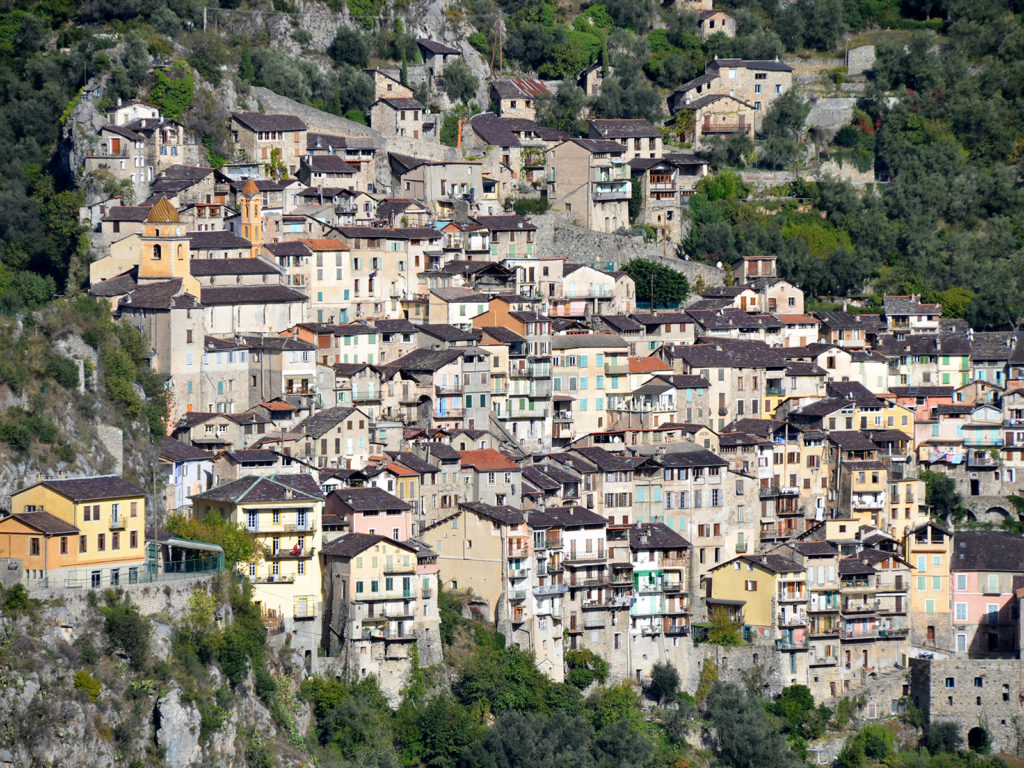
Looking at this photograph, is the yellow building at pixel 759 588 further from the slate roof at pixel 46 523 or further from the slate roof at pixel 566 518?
the slate roof at pixel 46 523

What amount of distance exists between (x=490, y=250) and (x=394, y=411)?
53.8 ft

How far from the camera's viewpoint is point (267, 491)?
85.7m

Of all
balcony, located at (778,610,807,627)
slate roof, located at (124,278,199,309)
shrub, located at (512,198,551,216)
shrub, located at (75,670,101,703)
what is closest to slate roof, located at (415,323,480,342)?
slate roof, located at (124,278,199,309)

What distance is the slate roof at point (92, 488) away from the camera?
255 feet

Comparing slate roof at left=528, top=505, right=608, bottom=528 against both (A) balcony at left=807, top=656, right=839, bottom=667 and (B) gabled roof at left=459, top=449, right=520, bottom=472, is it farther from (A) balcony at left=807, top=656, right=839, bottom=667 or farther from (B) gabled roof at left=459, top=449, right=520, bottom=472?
(A) balcony at left=807, top=656, right=839, bottom=667

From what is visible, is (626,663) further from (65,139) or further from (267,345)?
(65,139)

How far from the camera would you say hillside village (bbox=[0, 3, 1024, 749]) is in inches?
3406

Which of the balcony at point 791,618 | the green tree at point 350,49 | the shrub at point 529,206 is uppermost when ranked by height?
the green tree at point 350,49

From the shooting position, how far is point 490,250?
114 meters

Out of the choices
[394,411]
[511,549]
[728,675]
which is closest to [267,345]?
[394,411]

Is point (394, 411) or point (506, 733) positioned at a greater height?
point (394, 411)

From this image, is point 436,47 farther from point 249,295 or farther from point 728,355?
point 249,295

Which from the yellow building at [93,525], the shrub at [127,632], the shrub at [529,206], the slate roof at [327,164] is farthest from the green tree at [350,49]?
the shrub at [127,632]

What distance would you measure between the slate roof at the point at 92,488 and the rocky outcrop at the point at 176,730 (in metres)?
6.37
